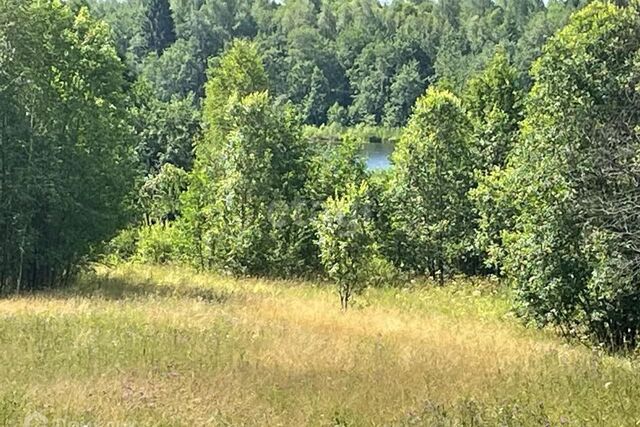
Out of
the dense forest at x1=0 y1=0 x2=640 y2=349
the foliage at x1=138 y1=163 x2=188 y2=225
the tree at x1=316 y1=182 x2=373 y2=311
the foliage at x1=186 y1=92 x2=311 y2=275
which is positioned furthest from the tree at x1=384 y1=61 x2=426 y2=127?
the tree at x1=316 y1=182 x2=373 y2=311

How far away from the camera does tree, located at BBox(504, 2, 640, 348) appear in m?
14.0

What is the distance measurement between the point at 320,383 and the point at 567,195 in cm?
784

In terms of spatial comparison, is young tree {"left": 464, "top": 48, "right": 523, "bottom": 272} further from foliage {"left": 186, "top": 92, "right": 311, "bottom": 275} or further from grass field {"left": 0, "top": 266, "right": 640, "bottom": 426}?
grass field {"left": 0, "top": 266, "right": 640, "bottom": 426}

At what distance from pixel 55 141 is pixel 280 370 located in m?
13.0

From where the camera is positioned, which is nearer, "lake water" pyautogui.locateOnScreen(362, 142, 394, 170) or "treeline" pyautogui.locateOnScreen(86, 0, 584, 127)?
"lake water" pyautogui.locateOnScreen(362, 142, 394, 170)

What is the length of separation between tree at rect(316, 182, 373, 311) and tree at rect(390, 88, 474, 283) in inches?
345

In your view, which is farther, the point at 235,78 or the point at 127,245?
the point at 235,78

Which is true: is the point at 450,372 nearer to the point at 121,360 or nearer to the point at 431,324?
the point at 121,360

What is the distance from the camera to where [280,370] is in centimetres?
962

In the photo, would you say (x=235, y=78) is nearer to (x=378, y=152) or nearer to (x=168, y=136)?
(x=168, y=136)

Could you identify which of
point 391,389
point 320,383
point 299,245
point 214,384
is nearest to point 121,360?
point 214,384

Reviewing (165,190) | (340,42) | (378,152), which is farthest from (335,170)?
(340,42)

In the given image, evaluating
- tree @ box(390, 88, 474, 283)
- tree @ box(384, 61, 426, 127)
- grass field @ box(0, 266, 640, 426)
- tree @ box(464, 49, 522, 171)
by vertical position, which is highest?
tree @ box(384, 61, 426, 127)

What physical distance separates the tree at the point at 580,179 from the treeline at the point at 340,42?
269 feet
